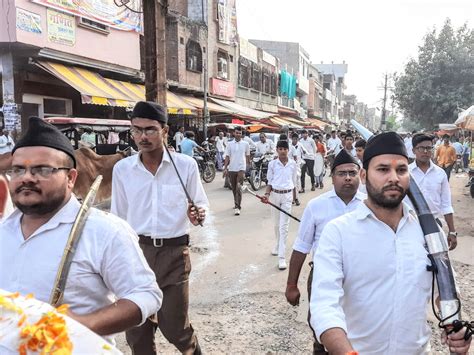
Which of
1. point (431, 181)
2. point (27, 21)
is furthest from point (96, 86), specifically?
point (431, 181)

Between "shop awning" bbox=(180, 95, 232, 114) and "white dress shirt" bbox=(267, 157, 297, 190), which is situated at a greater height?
"shop awning" bbox=(180, 95, 232, 114)

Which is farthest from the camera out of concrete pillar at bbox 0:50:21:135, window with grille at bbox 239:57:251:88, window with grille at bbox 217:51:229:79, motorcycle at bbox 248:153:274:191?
window with grille at bbox 239:57:251:88

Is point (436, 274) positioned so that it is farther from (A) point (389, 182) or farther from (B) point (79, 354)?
(B) point (79, 354)

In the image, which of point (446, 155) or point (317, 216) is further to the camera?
point (446, 155)

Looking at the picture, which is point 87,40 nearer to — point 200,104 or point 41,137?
point 200,104

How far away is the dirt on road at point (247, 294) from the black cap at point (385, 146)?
7.90 feet

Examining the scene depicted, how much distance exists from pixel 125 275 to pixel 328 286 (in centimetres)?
91

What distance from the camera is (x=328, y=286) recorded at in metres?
1.94

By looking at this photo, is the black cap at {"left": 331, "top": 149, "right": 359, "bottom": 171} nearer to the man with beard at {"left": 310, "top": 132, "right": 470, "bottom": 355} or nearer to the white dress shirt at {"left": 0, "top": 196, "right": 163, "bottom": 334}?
the man with beard at {"left": 310, "top": 132, "right": 470, "bottom": 355}

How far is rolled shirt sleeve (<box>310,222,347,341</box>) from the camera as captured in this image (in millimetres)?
1802

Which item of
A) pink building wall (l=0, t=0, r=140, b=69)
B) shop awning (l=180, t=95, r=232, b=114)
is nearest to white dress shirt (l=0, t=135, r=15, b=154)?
pink building wall (l=0, t=0, r=140, b=69)

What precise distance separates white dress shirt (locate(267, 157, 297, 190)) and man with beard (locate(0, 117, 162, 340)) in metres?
5.15

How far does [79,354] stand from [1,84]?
13.8 meters

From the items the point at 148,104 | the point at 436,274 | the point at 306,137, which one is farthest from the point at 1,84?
the point at 436,274
